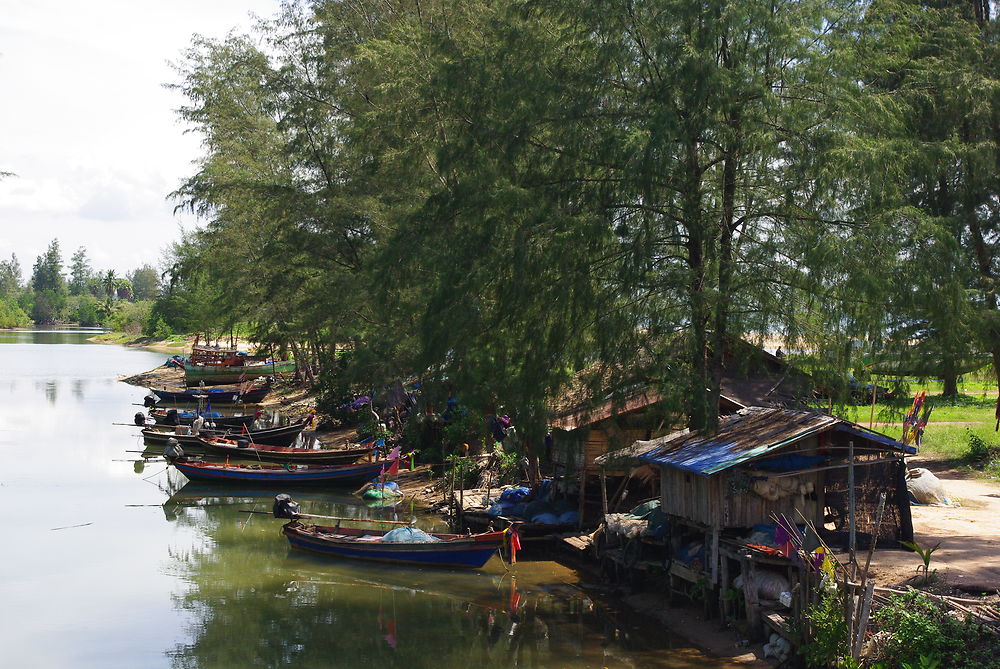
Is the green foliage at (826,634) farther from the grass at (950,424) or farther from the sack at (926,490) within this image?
the sack at (926,490)

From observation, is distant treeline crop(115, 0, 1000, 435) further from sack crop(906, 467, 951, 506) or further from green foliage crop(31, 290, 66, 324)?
green foliage crop(31, 290, 66, 324)

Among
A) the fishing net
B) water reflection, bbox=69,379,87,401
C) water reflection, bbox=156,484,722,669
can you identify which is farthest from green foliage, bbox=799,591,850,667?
water reflection, bbox=69,379,87,401

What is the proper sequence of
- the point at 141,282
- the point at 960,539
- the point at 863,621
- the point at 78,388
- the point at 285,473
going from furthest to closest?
the point at 141,282
the point at 78,388
the point at 285,473
the point at 960,539
the point at 863,621

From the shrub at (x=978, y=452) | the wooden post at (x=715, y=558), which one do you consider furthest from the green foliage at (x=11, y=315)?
the wooden post at (x=715, y=558)

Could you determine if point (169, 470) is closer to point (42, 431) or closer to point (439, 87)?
point (42, 431)

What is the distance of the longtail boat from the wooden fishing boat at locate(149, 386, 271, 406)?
1509 centimetres

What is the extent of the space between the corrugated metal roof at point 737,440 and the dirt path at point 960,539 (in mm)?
2086

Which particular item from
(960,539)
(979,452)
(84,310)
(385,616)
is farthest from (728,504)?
(84,310)

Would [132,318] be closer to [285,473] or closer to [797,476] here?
[285,473]

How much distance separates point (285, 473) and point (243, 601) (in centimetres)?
976

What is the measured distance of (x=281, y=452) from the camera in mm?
27812

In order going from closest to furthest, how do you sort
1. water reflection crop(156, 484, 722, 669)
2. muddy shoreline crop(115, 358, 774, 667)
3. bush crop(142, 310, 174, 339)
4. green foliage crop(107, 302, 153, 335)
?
muddy shoreline crop(115, 358, 774, 667) → water reflection crop(156, 484, 722, 669) → bush crop(142, 310, 174, 339) → green foliage crop(107, 302, 153, 335)

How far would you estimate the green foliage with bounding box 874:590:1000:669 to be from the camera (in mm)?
9750

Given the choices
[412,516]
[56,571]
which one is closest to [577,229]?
[412,516]
